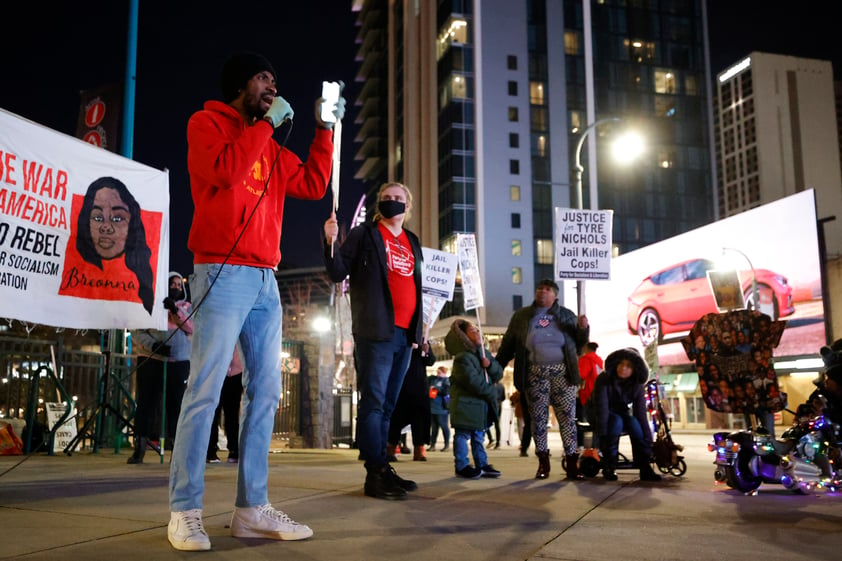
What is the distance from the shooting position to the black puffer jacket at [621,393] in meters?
Result: 7.65

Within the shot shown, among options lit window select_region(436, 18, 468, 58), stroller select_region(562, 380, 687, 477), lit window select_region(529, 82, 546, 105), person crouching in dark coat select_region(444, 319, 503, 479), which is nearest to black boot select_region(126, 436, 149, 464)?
person crouching in dark coat select_region(444, 319, 503, 479)

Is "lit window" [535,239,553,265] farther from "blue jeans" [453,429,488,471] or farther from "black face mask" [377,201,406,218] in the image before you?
"black face mask" [377,201,406,218]

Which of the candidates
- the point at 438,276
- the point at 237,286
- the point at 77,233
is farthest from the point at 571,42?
the point at 237,286

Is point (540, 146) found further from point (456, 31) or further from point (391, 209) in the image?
point (391, 209)

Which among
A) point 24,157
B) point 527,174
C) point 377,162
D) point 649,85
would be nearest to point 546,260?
point 527,174

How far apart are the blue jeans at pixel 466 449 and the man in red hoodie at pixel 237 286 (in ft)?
12.6

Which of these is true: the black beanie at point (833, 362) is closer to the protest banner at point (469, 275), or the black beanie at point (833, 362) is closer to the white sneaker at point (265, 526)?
the white sneaker at point (265, 526)

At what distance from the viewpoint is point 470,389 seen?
7.75m

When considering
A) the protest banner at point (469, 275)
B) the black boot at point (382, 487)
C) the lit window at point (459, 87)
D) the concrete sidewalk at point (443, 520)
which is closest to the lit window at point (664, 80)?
the lit window at point (459, 87)

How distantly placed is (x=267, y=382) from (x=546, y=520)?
1.68 meters

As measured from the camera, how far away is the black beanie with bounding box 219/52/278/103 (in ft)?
12.4

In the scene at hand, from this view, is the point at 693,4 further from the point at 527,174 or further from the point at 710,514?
the point at 710,514

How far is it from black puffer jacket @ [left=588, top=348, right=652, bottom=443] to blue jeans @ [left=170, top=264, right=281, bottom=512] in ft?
15.4

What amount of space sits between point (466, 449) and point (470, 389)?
597 mm
